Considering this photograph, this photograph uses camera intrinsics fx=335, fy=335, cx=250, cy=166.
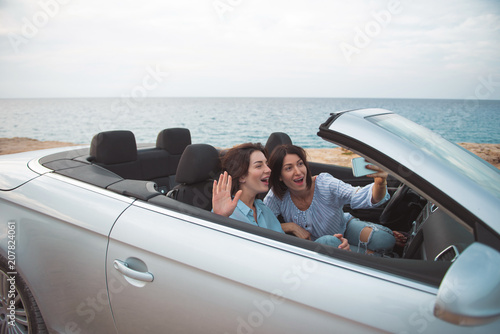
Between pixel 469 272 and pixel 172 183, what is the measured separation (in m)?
3.25

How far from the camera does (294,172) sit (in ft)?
7.47

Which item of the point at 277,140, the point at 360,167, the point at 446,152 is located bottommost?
the point at 277,140

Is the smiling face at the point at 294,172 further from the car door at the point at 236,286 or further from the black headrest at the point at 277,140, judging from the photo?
the car door at the point at 236,286

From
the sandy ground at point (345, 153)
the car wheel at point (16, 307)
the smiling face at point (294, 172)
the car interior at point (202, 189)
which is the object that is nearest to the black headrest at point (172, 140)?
the car interior at point (202, 189)

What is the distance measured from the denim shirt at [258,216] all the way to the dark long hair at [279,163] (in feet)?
0.90

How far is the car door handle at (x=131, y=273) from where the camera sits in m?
1.23

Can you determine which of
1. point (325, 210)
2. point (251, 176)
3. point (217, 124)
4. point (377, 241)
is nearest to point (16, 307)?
point (251, 176)

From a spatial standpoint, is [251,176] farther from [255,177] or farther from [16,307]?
[16,307]

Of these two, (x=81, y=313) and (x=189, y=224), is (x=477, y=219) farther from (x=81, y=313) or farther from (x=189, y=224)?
(x=81, y=313)

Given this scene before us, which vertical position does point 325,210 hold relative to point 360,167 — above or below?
below

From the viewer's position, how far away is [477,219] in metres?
0.92

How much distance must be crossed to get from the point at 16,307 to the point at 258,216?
137 cm

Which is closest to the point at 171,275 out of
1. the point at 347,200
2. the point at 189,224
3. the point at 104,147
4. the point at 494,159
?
the point at 189,224

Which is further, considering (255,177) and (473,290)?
(255,177)
